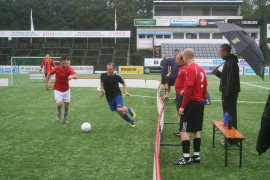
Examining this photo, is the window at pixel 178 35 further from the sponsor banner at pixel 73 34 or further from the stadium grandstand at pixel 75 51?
the stadium grandstand at pixel 75 51

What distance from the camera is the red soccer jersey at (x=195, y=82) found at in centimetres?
Answer: 449

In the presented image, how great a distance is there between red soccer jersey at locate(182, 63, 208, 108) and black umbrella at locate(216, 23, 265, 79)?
3.55 feet

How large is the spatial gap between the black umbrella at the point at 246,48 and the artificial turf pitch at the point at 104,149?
5.77 ft

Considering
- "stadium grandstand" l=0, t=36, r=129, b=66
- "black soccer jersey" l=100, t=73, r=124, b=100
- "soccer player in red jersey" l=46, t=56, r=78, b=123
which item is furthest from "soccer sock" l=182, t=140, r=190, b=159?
"stadium grandstand" l=0, t=36, r=129, b=66

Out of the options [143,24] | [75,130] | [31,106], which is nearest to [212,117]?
[75,130]

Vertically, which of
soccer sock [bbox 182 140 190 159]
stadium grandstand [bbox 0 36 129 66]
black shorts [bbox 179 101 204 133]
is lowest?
soccer sock [bbox 182 140 190 159]

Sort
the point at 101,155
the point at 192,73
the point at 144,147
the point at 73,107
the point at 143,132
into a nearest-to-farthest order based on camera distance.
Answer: the point at 192,73 < the point at 101,155 < the point at 144,147 < the point at 143,132 < the point at 73,107

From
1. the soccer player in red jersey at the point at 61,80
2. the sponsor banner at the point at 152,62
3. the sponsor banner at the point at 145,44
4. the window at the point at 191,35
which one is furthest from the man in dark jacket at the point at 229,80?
the window at the point at 191,35

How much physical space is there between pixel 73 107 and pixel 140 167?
257 inches

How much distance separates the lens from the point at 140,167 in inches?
186

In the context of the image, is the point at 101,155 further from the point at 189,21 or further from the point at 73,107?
the point at 189,21

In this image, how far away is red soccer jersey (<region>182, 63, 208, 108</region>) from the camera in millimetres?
4492

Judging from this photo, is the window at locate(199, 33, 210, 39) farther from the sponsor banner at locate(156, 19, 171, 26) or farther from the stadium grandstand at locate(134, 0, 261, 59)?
the sponsor banner at locate(156, 19, 171, 26)

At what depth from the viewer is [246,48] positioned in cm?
525
